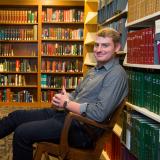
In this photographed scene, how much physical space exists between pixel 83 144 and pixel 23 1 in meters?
5.03

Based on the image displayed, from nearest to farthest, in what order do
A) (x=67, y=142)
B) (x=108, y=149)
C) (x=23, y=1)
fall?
(x=67, y=142)
(x=108, y=149)
(x=23, y=1)

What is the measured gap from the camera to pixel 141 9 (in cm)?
244

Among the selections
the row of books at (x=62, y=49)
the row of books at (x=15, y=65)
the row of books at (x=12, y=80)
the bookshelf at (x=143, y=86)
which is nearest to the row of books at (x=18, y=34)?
the row of books at (x=62, y=49)

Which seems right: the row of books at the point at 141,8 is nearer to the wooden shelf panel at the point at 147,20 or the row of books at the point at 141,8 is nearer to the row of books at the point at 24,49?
the wooden shelf panel at the point at 147,20

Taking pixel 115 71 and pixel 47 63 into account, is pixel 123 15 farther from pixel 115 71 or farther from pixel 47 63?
pixel 47 63

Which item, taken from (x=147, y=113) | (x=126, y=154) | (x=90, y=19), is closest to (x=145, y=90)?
(x=147, y=113)

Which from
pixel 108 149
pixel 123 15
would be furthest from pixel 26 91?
pixel 123 15

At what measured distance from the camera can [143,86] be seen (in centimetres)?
242

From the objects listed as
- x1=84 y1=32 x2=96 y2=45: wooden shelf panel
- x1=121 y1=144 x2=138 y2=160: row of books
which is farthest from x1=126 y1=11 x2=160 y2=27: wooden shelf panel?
x1=84 y1=32 x2=96 y2=45: wooden shelf panel

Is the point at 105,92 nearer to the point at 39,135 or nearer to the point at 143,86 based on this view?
the point at 143,86

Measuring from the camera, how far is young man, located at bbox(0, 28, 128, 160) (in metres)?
2.35

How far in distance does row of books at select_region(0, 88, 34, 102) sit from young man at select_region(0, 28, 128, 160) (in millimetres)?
4445

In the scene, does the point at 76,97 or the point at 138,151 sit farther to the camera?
the point at 76,97

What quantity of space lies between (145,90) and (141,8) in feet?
1.93
